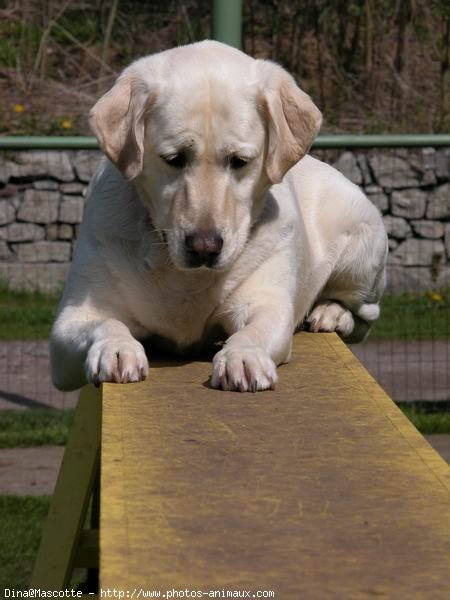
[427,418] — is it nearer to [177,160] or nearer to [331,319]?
[331,319]

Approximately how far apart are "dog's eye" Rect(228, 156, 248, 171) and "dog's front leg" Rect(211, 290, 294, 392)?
17.4 inches

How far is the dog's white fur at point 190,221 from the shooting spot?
3.28 m

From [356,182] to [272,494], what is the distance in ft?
24.5

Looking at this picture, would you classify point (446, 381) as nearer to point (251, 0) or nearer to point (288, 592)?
point (251, 0)

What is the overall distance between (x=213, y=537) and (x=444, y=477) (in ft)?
1.93

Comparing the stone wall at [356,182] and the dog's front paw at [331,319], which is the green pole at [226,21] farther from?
the stone wall at [356,182]

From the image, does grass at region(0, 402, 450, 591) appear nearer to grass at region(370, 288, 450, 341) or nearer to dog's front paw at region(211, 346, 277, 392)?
grass at region(370, 288, 450, 341)

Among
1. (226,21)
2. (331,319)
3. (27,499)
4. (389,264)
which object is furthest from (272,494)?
(389,264)

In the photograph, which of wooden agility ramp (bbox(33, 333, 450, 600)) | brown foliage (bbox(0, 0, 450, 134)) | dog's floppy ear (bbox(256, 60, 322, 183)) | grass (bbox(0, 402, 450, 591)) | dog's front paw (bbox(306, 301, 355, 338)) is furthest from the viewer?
brown foliage (bbox(0, 0, 450, 134))

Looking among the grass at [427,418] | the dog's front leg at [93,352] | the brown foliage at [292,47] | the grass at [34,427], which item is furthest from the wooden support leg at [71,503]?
the brown foliage at [292,47]

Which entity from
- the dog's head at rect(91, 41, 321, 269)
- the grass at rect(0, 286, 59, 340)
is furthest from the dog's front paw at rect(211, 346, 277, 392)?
the grass at rect(0, 286, 59, 340)

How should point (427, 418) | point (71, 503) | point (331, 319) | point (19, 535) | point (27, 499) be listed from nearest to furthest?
point (71, 503) < point (331, 319) < point (19, 535) < point (27, 499) < point (427, 418)

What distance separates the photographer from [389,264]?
9.19 m

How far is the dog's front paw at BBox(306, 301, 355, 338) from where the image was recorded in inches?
171
